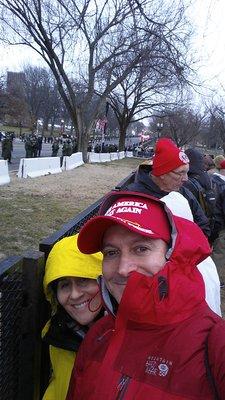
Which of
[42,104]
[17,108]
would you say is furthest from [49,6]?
[42,104]

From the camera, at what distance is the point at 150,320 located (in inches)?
56.9

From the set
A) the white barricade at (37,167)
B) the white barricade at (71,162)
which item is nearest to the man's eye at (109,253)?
the white barricade at (37,167)

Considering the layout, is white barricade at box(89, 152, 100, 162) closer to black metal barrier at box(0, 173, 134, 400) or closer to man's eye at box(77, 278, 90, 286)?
black metal barrier at box(0, 173, 134, 400)

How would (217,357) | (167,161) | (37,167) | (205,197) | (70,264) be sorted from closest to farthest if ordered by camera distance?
1. (217,357)
2. (70,264)
3. (167,161)
4. (205,197)
5. (37,167)

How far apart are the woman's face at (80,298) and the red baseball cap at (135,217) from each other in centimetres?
59

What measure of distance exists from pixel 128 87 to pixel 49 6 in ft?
102

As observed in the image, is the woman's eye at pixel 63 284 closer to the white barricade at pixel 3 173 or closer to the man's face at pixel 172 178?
the man's face at pixel 172 178

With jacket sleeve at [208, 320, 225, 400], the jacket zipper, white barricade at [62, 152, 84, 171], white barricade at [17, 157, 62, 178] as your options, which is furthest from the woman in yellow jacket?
white barricade at [62, 152, 84, 171]

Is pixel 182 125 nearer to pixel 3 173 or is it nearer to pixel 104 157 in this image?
pixel 104 157

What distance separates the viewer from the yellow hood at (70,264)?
2.29 meters

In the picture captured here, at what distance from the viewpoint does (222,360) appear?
1284mm

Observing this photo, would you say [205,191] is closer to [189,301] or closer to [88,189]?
[189,301]

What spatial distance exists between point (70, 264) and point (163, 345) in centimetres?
96

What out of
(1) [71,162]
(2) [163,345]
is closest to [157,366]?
(2) [163,345]
